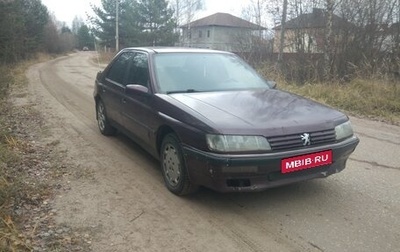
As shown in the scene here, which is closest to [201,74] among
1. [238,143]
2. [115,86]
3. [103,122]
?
[115,86]

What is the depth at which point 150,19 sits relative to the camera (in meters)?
40.6

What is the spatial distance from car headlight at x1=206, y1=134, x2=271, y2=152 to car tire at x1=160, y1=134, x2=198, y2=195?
22.3 inches

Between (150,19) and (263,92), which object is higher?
(150,19)

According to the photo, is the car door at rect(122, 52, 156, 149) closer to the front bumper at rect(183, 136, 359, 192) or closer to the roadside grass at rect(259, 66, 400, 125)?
the front bumper at rect(183, 136, 359, 192)

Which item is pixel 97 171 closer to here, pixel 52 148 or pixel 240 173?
pixel 52 148

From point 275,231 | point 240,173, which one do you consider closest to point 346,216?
point 275,231

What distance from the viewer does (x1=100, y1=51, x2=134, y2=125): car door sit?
5.66 metres

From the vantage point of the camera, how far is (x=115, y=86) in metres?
5.84

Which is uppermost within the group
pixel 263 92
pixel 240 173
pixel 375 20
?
pixel 375 20

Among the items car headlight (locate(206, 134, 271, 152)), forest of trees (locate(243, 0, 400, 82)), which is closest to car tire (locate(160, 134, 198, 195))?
car headlight (locate(206, 134, 271, 152))

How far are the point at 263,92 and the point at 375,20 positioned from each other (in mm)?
10043

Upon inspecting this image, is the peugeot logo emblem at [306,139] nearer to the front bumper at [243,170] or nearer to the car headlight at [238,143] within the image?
the front bumper at [243,170]

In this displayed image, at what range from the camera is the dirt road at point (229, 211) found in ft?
10.7

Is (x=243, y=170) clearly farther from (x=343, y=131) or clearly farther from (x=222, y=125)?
(x=343, y=131)
